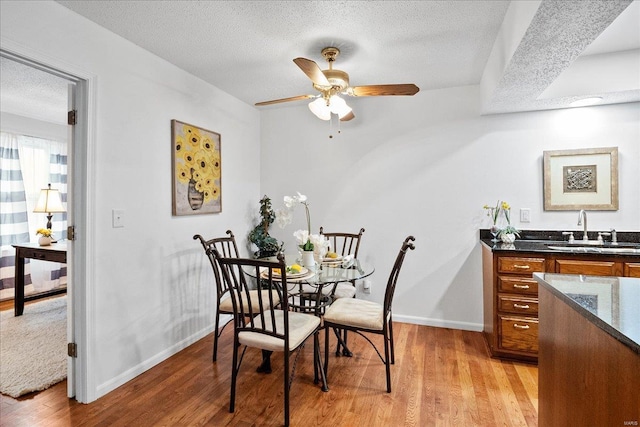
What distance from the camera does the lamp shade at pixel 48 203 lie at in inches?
163

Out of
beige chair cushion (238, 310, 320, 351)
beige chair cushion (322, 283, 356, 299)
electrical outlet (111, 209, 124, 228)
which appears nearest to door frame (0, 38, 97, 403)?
electrical outlet (111, 209, 124, 228)

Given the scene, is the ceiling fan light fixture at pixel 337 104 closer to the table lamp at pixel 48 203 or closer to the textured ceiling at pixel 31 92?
the textured ceiling at pixel 31 92

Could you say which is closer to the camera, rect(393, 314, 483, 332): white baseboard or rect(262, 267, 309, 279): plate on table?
rect(262, 267, 309, 279): plate on table

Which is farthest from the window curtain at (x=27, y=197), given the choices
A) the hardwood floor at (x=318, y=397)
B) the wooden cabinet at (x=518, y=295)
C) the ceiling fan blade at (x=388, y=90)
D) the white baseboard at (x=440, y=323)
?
the wooden cabinet at (x=518, y=295)

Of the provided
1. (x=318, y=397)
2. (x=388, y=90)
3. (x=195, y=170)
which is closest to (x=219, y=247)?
(x=195, y=170)

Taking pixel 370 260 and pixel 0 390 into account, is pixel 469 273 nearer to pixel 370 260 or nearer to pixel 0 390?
pixel 370 260

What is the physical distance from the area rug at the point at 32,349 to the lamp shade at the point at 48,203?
1191 millimetres

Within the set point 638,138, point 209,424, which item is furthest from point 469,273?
point 209,424

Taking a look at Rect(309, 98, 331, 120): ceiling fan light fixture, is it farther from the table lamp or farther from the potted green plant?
the table lamp

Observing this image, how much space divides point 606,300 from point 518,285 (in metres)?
1.65

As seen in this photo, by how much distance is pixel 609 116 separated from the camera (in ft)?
9.59

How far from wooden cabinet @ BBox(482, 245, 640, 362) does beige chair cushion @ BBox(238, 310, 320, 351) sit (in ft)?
5.06

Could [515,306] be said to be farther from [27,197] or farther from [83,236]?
[27,197]

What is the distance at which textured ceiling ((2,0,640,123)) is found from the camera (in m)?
1.91
